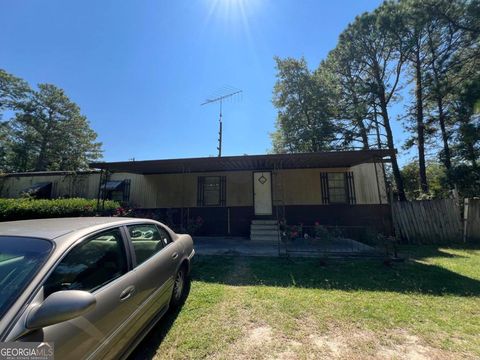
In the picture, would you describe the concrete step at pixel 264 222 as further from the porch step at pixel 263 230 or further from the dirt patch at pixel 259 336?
the dirt patch at pixel 259 336

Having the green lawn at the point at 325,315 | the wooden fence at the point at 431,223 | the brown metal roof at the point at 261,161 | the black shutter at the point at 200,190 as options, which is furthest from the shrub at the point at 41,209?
the wooden fence at the point at 431,223

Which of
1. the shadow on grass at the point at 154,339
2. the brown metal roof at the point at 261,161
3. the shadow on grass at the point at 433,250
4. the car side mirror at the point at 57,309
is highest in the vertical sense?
the brown metal roof at the point at 261,161

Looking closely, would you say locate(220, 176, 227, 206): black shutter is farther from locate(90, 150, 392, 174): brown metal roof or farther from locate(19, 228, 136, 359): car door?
locate(19, 228, 136, 359): car door

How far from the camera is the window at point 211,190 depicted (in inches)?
408

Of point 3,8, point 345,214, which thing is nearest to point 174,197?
point 345,214

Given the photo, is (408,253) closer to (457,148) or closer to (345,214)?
(345,214)

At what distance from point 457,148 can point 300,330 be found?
1594 centimetres

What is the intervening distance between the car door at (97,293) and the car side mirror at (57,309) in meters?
0.09

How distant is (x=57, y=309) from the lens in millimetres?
1297

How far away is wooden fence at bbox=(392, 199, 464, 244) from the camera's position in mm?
8938

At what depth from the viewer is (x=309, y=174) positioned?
10133 millimetres

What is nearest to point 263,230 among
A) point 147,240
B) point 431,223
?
point 431,223

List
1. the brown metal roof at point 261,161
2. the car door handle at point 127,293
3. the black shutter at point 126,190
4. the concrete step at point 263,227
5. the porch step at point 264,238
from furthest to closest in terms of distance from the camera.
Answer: the black shutter at point 126,190, the concrete step at point 263,227, the porch step at point 264,238, the brown metal roof at point 261,161, the car door handle at point 127,293

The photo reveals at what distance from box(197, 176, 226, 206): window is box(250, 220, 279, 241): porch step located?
183 centimetres
